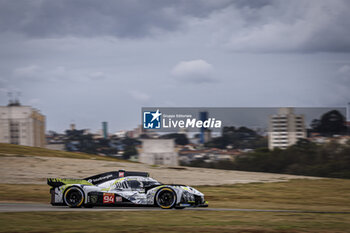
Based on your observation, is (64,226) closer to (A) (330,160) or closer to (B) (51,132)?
(A) (330,160)

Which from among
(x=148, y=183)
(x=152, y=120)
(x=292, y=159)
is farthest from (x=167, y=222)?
(x=292, y=159)

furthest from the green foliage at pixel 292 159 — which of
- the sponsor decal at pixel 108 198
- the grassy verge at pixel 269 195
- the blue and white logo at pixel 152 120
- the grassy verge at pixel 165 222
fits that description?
the sponsor decal at pixel 108 198

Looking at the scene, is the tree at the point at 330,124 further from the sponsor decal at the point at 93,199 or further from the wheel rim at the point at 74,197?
the wheel rim at the point at 74,197

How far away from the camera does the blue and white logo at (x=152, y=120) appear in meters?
51.1

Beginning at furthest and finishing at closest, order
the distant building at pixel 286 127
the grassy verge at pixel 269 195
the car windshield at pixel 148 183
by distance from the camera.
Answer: the distant building at pixel 286 127, the grassy verge at pixel 269 195, the car windshield at pixel 148 183

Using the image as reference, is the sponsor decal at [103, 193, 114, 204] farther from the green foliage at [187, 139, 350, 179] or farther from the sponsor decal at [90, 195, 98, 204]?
the green foliage at [187, 139, 350, 179]

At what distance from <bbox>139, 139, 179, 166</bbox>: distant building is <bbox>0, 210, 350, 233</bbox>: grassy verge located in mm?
77323

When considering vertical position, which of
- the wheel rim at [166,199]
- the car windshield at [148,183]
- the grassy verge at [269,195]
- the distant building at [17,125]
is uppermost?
the distant building at [17,125]

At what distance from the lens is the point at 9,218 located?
11.4 metres

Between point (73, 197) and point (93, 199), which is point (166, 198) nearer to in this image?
point (93, 199)

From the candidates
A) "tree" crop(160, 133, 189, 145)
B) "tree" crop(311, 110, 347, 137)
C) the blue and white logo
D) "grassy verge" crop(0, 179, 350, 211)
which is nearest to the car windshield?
"grassy verge" crop(0, 179, 350, 211)

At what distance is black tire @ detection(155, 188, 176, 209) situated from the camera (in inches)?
555

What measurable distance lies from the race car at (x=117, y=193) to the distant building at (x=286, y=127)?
75486mm

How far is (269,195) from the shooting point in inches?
939
